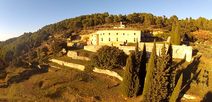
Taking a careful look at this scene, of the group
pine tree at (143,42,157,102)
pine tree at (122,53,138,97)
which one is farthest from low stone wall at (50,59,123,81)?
pine tree at (143,42,157,102)

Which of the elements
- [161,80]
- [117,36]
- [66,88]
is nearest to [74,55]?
[117,36]

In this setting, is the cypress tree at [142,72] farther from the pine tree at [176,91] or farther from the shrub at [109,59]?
the shrub at [109,59]

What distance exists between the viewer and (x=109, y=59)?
63062 mm

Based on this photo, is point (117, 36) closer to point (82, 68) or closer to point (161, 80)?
point (82, 68)

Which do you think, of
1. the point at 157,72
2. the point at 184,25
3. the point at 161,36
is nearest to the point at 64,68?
the point at 157,72

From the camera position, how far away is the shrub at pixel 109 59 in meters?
63.0

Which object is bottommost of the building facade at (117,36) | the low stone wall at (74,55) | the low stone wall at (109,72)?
the low stone wall at (109,72)

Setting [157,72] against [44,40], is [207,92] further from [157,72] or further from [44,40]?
[44,40]

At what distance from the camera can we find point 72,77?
198ft

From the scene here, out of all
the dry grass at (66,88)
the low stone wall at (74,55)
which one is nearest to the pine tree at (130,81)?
the dry grass at (66,88)

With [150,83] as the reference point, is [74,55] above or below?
above

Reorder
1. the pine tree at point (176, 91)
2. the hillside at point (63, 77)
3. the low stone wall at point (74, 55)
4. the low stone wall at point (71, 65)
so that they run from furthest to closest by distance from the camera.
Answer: the low stone wall at point (74, 55) < the low stone wall at point (71, 65) < the hillside at point (63, 77) < the pine tree at point (176, 91)

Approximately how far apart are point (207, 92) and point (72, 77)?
80.1ft

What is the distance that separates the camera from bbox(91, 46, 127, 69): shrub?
63031mm
